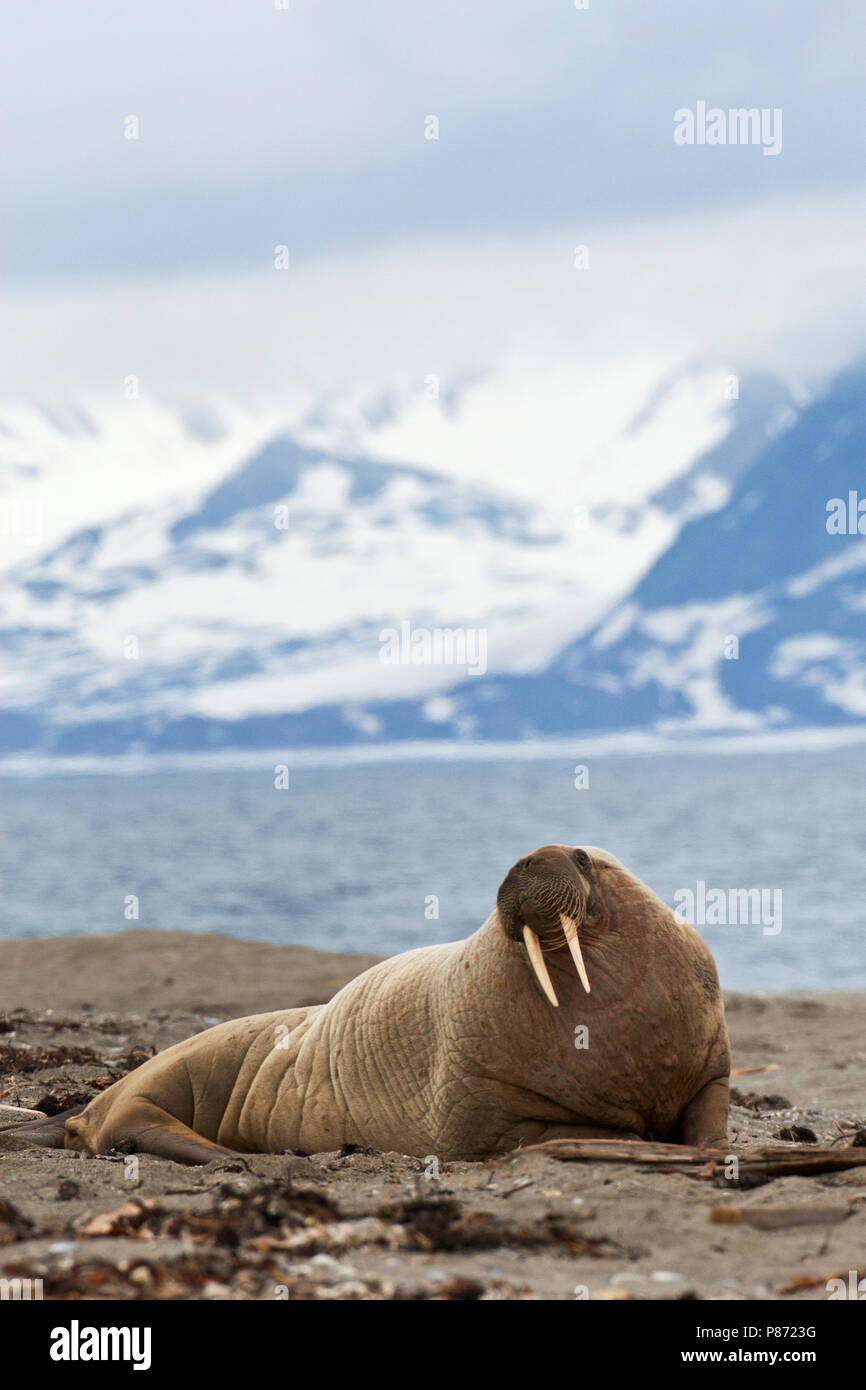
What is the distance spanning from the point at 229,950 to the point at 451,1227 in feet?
42.9

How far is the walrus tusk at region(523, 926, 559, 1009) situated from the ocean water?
5.66 metres

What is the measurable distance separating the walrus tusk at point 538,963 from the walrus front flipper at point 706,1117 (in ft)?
2.72

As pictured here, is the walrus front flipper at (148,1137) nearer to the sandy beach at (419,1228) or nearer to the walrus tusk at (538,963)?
the sandy beach at (419,1228)

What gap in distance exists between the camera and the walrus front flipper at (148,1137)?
274 inches

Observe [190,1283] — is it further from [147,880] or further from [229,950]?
[147,880]

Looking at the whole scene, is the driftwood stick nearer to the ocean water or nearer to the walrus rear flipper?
the walrus rear flipper

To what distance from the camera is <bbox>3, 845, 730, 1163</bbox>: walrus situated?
6.37 meters

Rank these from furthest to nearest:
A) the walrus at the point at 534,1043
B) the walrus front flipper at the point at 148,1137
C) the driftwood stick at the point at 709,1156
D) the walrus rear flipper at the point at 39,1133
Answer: the walrus rear flipper at the point at 39,1133, the walrus front flipper at the point at 148,1137, the walrus at the point at 534,1043, the driftwood stick at the point at 709,1156

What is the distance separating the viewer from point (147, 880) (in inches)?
1954

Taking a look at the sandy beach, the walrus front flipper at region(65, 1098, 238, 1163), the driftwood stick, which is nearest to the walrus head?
the driftwood stick

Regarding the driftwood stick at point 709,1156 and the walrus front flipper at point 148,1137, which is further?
the walrus front flipper at point 148,1137

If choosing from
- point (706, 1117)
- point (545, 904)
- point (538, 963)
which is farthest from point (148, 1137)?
point (706, 1117)

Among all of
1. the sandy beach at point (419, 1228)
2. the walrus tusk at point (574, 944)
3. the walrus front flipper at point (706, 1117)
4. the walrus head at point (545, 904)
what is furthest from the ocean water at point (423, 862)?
the sandy beach at point (419, 1228)

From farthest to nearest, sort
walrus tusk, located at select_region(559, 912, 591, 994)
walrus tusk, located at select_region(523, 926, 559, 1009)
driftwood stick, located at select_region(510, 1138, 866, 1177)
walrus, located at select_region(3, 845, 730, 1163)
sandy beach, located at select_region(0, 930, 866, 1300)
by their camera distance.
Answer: walrus, located at select_region(3, 845, 730, 1163) → walrus tusk, located at select_region(523, 926, 559, 1009) → walrus tusk, located at select_region(559, 912, 591, 994) → driftwood stick, located at select_region(510, 1138, 866, 1177) → sandy beach, located at select_region(0, 930, 866, 1300)
